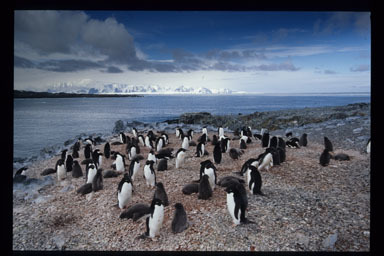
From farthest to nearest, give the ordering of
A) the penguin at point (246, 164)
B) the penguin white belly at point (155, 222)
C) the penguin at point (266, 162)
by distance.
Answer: the penguin at point (266, 162) → the penguin at point (246, 164) → the penguin white belly at point (155, 222)

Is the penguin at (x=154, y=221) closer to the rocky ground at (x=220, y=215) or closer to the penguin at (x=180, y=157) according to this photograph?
the rocky ground at (x=220, y=215)

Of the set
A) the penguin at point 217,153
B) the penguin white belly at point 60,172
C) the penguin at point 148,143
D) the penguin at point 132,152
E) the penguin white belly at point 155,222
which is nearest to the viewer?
the penguin white belly at point 155,222

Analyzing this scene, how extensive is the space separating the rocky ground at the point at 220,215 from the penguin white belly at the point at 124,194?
103mm

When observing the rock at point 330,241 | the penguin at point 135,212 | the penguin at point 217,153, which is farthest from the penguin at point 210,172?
the rock at point 330,241

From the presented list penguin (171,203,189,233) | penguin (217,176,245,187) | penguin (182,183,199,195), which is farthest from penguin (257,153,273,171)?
penguin (171,203,189,233)

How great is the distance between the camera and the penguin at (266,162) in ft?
12.4

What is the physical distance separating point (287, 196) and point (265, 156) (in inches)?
36.0

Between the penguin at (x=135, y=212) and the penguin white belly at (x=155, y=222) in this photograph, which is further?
the penguin at (x=135, y=212)

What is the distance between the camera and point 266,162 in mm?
3814

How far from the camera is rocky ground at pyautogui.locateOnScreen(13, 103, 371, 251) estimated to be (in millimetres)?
2258

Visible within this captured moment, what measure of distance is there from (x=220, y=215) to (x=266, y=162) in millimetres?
1535

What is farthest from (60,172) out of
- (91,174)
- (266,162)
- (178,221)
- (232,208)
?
(266,162)

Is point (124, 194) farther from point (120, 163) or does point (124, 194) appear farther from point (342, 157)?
point (342, 157)

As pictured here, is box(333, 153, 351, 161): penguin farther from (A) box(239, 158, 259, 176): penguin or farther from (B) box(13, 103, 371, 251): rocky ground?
(A) box(239, 158, 259, 176): penguin
